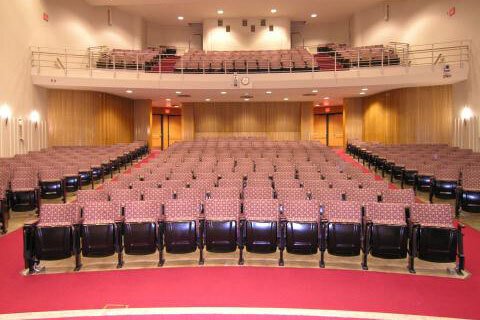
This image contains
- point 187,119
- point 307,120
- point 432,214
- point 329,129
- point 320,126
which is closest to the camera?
point 432,214

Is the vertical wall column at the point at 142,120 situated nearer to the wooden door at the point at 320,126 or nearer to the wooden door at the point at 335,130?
the wooden door at the point at 320,126

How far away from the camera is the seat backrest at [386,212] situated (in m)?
4.96

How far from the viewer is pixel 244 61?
17078mm

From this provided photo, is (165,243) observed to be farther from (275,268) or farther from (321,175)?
(321,175)

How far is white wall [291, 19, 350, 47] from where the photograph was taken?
23031mm

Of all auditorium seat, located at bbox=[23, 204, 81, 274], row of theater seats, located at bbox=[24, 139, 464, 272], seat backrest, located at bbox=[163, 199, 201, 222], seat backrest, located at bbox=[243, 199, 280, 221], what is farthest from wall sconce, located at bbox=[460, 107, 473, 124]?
auditorium seat, located at bbox=[23, 204, 81, 274]

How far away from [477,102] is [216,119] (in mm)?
13329

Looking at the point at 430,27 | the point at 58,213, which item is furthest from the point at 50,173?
the point at 430,27

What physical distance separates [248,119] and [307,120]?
11.4 feet

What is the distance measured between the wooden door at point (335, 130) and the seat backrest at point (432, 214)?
19710 mm

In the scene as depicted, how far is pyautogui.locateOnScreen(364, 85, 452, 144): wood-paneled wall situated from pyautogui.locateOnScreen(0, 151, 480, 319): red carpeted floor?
1165 cm

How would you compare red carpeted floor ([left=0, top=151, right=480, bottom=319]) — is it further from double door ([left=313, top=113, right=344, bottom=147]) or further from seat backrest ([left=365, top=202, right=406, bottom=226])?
double door ([left=313, top=113, right=344, bottom=147])

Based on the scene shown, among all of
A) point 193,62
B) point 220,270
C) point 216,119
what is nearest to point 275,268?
point 220,270

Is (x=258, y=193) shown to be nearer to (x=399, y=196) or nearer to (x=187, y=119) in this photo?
(x=399, y=196)
